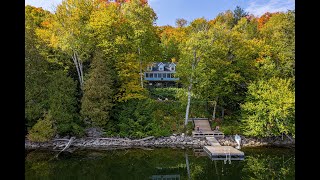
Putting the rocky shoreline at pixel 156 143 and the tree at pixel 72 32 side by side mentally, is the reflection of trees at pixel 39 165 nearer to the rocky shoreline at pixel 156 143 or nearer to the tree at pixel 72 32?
the rocky shoreline at pixel 156 143

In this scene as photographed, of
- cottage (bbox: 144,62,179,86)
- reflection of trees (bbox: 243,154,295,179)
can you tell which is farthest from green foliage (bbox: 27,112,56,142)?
cottage (bbox: 144,62,179,86)

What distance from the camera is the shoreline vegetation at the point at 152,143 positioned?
57.5 feet

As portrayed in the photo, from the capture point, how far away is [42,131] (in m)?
16.7

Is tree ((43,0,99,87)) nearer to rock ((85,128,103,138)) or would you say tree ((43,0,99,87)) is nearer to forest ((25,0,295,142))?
forest ((25,0,295,142))

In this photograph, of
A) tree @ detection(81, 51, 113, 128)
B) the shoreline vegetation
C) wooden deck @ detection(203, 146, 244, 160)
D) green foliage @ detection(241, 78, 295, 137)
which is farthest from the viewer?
tree @ detection(81, 51, 113, 128)

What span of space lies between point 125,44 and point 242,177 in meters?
12.2

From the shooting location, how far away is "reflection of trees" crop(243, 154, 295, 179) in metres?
12.7

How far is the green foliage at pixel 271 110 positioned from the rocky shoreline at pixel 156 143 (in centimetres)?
71

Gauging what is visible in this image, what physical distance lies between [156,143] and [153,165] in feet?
12.0

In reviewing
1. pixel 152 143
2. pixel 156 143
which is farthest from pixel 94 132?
pixel 156 143

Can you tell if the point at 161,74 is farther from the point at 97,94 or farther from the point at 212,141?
the point at 212,141

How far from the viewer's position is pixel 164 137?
19016 millimetres
